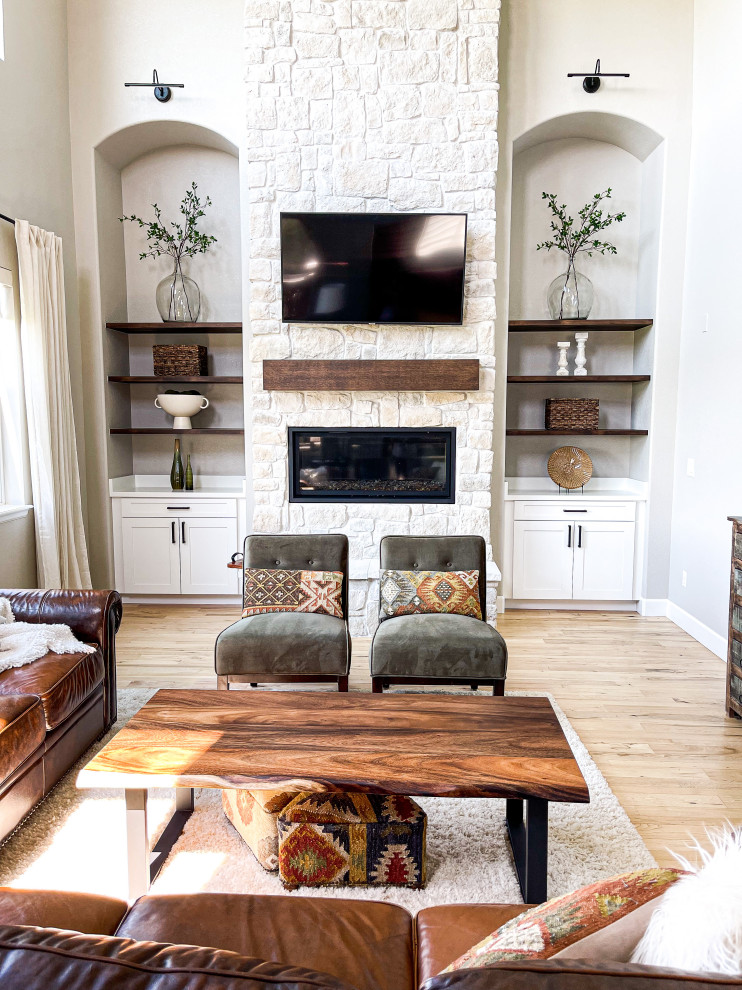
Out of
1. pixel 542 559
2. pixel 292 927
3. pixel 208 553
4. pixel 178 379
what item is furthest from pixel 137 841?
pixel 178 379

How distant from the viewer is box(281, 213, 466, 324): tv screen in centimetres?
423

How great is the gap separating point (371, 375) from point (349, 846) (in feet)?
9.51

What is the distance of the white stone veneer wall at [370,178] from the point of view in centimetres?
418

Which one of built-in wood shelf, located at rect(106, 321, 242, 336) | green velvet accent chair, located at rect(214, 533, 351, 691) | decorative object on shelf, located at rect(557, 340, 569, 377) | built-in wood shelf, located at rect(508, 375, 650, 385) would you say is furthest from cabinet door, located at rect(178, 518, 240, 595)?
decorative object on shelf, located at rect(557, 340, 569, 377)

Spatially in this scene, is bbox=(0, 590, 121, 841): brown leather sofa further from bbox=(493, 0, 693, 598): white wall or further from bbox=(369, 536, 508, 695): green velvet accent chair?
bbox=(493, 0, 693, 598): white wall

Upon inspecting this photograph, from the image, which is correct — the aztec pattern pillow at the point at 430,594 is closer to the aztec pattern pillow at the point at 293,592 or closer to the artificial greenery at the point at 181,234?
the aztec pattern pillow at the point at 293,592

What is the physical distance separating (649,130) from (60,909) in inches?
202

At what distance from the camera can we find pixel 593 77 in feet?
14.7

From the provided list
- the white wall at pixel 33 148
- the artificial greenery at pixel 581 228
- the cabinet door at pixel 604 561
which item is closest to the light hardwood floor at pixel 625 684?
the cabinet door at pixel 604 561

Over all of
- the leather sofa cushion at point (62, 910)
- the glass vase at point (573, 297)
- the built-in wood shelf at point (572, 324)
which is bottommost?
the leather sofa cushion at point (62, 910)

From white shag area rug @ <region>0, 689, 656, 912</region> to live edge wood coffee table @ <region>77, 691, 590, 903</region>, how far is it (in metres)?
0.08

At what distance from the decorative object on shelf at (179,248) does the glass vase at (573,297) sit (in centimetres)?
244

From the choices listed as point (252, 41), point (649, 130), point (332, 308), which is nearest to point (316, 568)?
point (332, 308)

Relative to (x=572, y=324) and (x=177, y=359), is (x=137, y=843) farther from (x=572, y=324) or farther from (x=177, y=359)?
(x=572, y=324)
